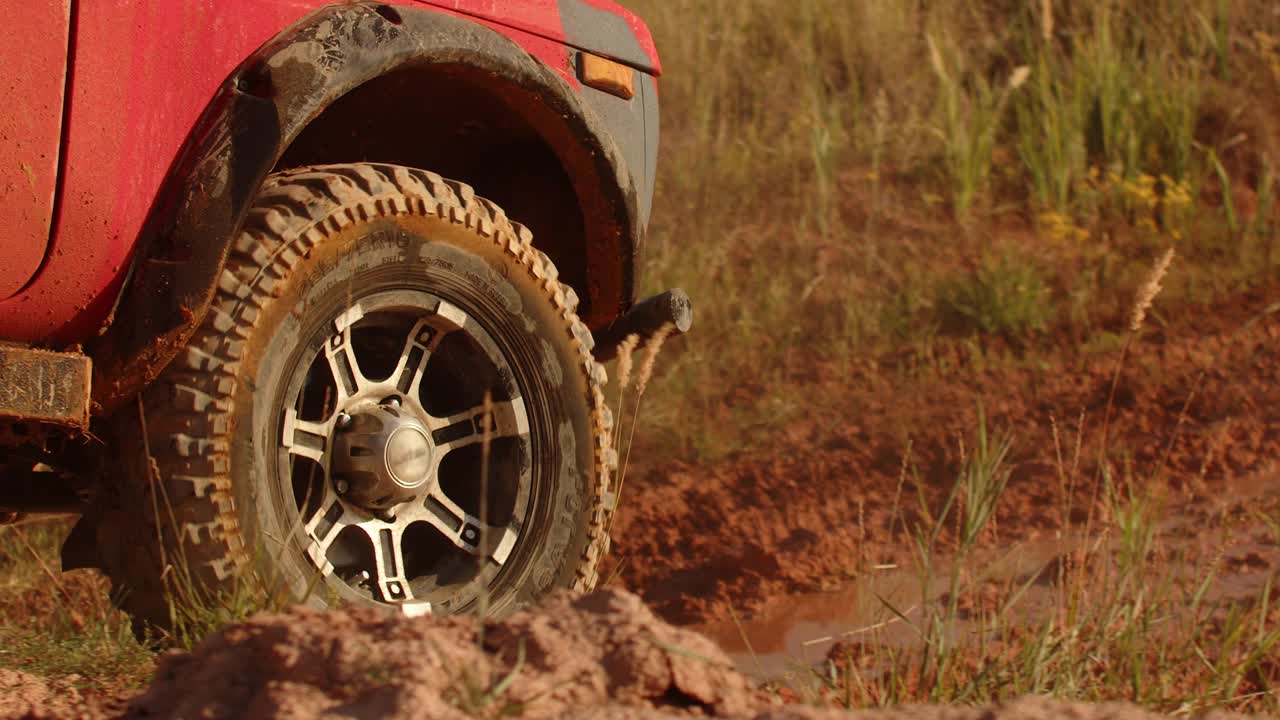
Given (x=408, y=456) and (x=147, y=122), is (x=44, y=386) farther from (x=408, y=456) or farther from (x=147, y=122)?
(x=408, y=456)

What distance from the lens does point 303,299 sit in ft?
9.12

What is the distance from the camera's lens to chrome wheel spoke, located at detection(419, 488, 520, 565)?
3.09m

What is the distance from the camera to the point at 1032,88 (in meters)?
7.87

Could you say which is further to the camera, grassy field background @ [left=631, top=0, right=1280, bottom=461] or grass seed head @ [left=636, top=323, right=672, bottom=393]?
grassy field background @ [left=631, top=0, right=1280, bottom=461]

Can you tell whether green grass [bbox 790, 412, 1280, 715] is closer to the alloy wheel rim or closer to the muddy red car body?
the alloy wheel rim

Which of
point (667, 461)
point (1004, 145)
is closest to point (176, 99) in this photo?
point (667, 461)

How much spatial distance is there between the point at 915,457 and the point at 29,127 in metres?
3.81

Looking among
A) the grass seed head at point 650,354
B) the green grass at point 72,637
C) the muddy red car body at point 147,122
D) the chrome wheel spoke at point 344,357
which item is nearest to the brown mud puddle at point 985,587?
the grass seed head at point 650,354

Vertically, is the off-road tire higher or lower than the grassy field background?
lower

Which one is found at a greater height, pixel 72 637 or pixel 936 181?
pixel 936 181

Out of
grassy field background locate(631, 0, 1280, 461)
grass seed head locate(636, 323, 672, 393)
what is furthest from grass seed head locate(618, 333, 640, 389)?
grassy field background locate(631, 0, 1280, 461)

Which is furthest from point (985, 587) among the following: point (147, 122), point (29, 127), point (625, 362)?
point (29, 127)

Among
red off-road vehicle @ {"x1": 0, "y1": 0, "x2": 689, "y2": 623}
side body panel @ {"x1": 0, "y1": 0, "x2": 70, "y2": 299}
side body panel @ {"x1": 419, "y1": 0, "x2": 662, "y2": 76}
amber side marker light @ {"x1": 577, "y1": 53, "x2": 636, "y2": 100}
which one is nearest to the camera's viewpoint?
side body panel @ {"x1": 0, "y1": 0, "x2": 70, "y2": 299}

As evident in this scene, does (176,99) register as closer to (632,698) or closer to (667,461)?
(632,698)
